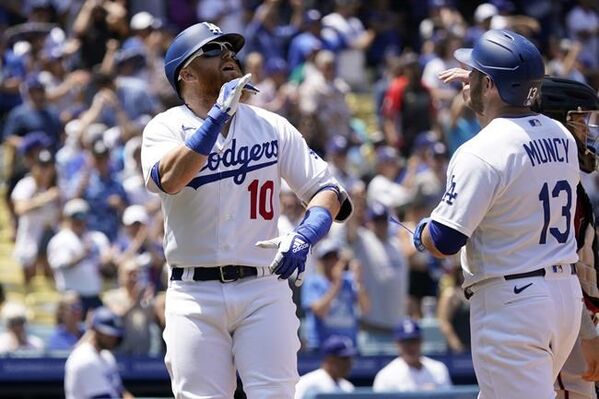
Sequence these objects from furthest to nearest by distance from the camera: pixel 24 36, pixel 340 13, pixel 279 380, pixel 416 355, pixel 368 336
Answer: pixel 340 13
pixel 24 36
pixel 368 336
pixel 416 355
pixel 279 380

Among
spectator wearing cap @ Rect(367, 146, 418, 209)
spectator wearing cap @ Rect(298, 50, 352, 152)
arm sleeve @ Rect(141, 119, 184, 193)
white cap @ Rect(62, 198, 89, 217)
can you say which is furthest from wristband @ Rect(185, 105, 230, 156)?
spectator wearing cap @ Rect(298, 50, 352, 152)

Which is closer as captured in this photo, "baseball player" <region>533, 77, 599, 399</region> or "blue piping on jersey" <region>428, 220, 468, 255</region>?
"blue piping on jersey" <region>428, 220, 468, 255</region>

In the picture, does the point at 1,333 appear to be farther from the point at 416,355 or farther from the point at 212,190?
the point at 212,190

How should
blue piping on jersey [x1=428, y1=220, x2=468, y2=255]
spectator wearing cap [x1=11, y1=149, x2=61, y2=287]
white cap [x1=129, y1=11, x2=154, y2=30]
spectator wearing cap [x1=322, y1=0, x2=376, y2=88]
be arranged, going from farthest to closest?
spectator wearing cap [x1=322, y1=0, x2=376, y2=88], white cap [x1=129, y1=11, x2=154, y2=30], spectator wearing cap [x1=11, y1=149, x2=61, y2=287], blue piping on jersey [x1=428, y1=220, x2=468, y2=255]

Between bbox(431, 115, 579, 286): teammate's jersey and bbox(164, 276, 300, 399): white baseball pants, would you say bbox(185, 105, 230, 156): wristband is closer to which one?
bbox(164, 276, 300, 399): white baseball pants

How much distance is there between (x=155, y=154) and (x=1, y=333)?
6.23 metres

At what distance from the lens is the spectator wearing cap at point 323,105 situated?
14352 mm

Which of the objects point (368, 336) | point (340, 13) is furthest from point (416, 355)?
point (340, 13)

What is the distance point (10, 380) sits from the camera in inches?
419

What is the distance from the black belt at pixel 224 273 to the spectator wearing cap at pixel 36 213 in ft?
23.5

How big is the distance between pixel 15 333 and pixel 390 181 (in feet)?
14.9

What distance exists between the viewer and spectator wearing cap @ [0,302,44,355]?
11.0m

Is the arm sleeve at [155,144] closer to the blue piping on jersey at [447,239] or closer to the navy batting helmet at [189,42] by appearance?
the navy batting helmet at [189,42]

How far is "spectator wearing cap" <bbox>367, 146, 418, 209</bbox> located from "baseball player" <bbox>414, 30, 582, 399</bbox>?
791 cm
